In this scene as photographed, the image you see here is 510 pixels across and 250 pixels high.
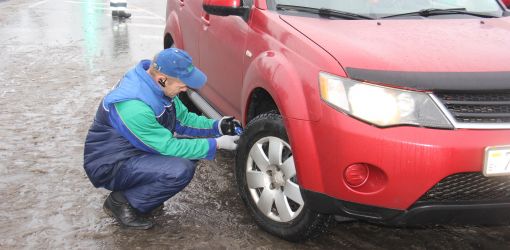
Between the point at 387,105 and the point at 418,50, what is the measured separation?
403 mm

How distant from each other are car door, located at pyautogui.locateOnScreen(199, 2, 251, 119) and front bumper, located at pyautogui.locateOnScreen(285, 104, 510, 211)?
1.17 meters

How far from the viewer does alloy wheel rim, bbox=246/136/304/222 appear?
2967mm

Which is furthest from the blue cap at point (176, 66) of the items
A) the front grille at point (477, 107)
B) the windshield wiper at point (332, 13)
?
the front grille at point (477, 107)

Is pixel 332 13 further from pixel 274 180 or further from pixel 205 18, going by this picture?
pixel 205 18

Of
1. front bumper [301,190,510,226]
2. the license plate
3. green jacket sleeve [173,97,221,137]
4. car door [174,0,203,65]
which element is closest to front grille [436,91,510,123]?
the license plate

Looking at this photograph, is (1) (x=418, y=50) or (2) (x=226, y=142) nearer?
(1) (x=418, y=50)

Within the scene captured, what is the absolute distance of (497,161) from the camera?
8.05ft

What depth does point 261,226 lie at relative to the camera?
3.24 m

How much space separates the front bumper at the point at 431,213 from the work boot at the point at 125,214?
123 centimetres

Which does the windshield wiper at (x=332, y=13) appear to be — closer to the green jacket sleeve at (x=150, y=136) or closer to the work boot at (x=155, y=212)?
the green jacket sleeve at (x=150, y=136)

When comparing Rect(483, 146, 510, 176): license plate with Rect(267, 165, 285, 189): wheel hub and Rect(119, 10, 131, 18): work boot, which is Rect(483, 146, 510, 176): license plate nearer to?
Rect(267, 165, 285, 189): wheel hub

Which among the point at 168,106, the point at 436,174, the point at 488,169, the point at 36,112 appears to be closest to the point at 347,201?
the point at 436,174

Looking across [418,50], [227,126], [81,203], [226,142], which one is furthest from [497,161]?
[81,203]

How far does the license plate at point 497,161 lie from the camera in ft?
8.00
